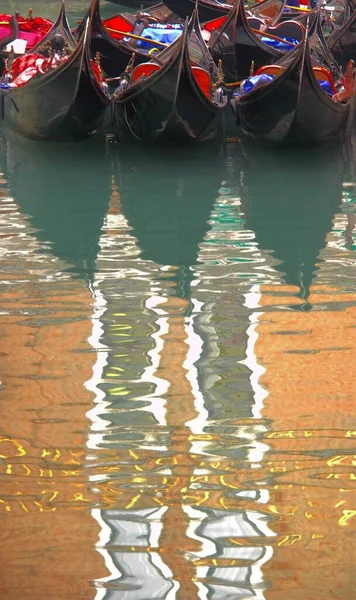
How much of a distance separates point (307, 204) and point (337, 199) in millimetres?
205

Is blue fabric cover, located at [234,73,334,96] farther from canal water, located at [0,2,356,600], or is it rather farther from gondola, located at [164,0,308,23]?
gondola, located at [164,0,308,23]

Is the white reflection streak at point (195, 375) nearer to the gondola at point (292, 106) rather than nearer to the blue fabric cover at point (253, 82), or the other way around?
the gondola at point (292, 106)

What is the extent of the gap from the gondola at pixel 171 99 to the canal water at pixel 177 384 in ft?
1.03

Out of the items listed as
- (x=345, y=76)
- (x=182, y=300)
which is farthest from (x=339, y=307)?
(x=345, y=76)

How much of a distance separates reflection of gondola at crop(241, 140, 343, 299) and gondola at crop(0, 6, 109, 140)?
941 millimetres

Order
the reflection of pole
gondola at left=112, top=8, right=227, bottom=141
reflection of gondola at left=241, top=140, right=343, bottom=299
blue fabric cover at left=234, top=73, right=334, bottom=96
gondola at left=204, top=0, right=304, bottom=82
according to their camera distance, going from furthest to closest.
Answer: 1. gondola at left=204, top=0, right=304, bottom=82
2. blue fabric cover at left=234, top=73, right=334, bottom=96
3. gondola at left=112, top=8, right=227, bottom=141
4. reflection of gondola at left=241, top=140, right=343, bottom=299
5. the reflection of pole

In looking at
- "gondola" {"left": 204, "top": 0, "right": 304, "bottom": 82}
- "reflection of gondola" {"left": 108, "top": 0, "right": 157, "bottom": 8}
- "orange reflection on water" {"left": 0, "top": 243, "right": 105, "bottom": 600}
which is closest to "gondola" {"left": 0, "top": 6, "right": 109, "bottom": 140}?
"gondola" {"left": 204, "top": 0, "right": 304, "bottom": 82}

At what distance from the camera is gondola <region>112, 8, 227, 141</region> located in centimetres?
664

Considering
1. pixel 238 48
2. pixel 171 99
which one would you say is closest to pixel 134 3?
pixel 238 48

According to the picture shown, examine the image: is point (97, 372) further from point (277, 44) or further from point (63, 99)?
point (277, 44)

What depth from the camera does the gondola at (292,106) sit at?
6.70 m

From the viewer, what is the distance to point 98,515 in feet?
9.46

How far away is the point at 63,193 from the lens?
6.26 meters

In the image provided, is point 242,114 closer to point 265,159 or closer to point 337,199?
point 265,159
